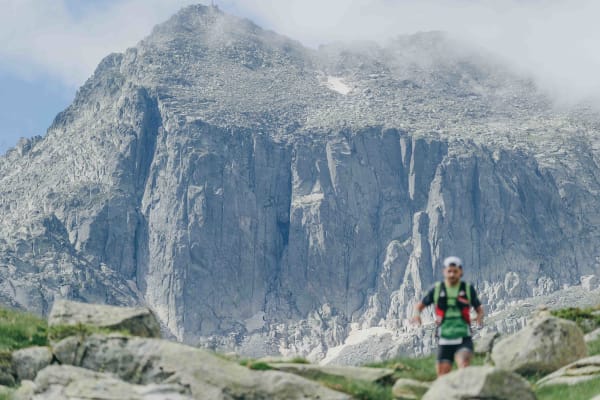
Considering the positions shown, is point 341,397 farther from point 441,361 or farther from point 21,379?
point 21,379

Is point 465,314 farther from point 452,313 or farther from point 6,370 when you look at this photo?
point 6,370

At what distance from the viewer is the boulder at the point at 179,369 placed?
23.4 m

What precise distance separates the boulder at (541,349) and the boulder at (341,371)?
375cm

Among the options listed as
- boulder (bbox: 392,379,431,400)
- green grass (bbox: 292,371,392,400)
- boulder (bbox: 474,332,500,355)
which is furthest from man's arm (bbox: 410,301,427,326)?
boulder (bbox: 474,332,500,355)

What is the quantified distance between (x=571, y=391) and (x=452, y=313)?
199 inches

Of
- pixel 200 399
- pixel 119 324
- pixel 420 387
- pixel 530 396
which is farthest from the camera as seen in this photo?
pixel 119 324

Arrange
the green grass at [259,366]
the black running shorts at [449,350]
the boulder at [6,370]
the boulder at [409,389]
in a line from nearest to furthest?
the black running shorts at [449,350]
the boulder at [409,389]
the green grass at [259,366]
the boulder at [6,370]

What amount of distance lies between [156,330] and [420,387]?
8.38 m

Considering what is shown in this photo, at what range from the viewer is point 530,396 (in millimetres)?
21266

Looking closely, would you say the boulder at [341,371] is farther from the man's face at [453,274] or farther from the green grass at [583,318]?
the green grass at [583,318]

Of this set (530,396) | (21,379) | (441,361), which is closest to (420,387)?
(441,361)

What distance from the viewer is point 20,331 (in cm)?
3162

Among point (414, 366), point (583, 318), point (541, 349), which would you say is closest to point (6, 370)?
point (414, 366)

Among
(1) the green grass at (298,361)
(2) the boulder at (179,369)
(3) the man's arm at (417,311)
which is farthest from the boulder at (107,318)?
(3) the man's arm at (417,311)
